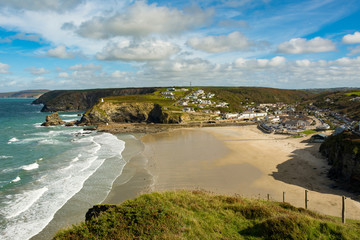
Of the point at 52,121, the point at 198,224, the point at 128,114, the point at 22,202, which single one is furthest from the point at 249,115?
the point at 198,224

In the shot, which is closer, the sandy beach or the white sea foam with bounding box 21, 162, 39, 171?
the sandy beach

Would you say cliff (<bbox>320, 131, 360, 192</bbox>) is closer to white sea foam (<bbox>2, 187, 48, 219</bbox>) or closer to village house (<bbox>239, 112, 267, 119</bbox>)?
white sea foam (<bbox>2, 187, 48, 219</bbox>)

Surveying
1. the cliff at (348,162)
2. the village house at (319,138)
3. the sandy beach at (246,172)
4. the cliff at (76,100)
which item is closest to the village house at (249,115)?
the sandy beach at (246,172)

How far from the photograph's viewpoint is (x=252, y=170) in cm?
2484

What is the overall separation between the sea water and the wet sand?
5.57 metres

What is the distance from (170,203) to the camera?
11.5 meters

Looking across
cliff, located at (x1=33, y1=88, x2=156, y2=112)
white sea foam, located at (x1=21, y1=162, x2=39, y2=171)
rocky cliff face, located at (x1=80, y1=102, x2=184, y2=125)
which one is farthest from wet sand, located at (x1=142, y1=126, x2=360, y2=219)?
cliff, located at (x1=33, y1=88, x2=156, y2=112)

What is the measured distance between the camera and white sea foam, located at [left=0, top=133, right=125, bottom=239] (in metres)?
14.1

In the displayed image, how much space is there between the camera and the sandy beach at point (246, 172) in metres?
18.0

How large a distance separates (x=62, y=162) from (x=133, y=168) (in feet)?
31.0

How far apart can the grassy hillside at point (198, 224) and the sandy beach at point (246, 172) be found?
7773 mm

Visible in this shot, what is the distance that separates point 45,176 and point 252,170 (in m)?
22.7

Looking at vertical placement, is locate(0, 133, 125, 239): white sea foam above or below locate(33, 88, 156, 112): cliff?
below

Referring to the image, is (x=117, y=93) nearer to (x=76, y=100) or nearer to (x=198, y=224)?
(x=76, y=100)
